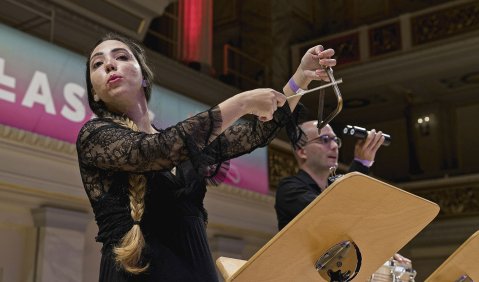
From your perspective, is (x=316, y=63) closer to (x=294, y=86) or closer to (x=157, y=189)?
(x=294, y=86)

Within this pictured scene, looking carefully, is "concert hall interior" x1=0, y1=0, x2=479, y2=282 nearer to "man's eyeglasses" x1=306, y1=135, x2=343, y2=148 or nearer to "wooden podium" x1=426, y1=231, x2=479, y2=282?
"man's eyeglasses" x1=306, y1=135, x2=343, y2=148

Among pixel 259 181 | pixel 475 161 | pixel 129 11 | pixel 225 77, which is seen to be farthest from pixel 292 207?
pixel 475 161

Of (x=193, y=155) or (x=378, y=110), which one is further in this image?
(x=378, y=110)

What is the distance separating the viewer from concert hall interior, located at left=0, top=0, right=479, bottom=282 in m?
4.32

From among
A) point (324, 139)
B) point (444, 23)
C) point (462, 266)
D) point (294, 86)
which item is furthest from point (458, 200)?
point (294, 86)

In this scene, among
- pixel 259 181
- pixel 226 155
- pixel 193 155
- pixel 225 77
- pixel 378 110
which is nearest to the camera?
pixel 193 155

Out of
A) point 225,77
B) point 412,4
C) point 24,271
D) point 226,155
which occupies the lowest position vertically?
point 24,271

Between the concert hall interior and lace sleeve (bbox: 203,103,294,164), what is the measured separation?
2740 mm

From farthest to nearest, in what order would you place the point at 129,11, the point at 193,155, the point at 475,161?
the point at 475,161 < the point at 129,11 < the point at 193,155

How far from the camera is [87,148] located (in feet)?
4.77

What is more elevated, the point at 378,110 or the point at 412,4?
the point at 412,4

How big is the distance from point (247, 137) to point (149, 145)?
1.22 feet

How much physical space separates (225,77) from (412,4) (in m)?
4.17

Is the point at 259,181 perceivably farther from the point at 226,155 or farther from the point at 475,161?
the point at 475,161
